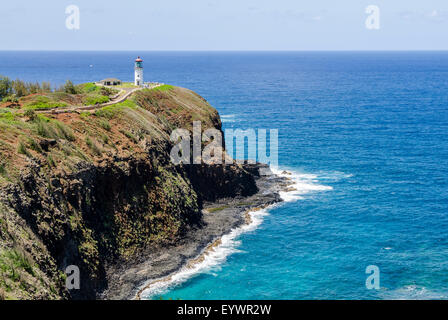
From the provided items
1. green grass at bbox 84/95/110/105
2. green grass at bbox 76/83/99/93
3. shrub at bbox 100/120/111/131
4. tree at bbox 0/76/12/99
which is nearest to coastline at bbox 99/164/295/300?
shrub at bbox 100/120/111/131

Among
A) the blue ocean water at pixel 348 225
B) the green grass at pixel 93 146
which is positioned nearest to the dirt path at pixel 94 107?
the green grass at pixel 93 146

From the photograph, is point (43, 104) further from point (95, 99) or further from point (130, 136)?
point (130, 136)

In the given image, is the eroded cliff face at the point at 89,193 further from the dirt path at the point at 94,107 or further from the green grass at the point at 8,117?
the dirt path at the point at 94,107

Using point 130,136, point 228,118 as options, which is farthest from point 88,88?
point 228,118

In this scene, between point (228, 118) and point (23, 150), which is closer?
point (23, 150)

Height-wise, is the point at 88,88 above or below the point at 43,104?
above

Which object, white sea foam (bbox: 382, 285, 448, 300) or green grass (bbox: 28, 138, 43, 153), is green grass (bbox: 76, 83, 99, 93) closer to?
green grass (bbox: 28, 138, 43, 153)
